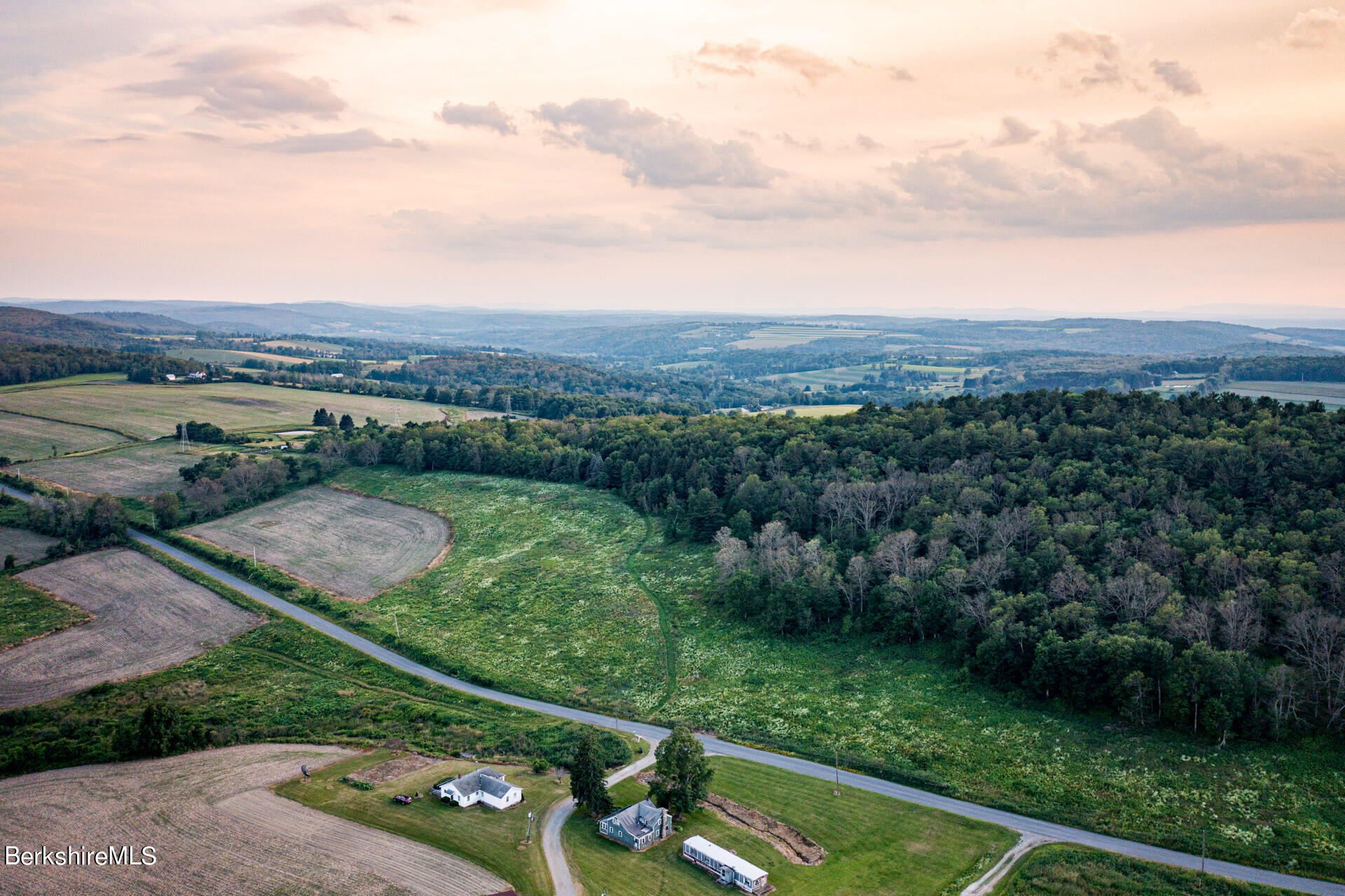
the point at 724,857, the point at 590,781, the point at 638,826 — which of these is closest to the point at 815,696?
the point at 638,826

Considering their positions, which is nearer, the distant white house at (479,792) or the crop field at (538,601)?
the distant white house at (479,792)

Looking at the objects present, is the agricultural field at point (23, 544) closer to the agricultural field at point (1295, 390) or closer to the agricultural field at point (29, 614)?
the agricultural field at point (29, 614)

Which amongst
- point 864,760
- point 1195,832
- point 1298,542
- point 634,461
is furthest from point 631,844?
point 634,461

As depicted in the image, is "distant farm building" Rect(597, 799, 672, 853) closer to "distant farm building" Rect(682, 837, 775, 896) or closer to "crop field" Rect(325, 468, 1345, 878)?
"distant farm building" Rect(682, 837, 775, 896)

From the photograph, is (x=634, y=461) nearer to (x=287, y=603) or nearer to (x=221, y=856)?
(x=287, y=603)

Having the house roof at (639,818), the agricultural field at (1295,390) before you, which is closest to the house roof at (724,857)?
the house roof at (639,818)

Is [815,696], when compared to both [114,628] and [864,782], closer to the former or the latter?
[864,782]
